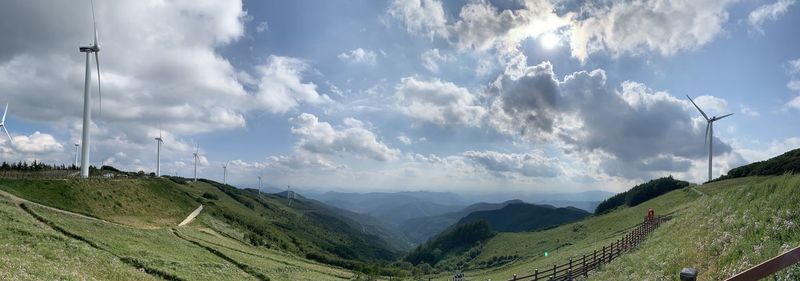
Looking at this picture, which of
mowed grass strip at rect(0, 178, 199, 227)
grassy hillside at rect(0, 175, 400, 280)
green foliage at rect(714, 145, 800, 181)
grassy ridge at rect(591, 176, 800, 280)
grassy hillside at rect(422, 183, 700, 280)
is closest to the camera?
grassy ridge at rect(591, 176, 800, 280)

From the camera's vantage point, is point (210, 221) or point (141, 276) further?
point (210, 221)

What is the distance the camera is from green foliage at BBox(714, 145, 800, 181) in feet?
387

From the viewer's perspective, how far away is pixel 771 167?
12606 centimetres

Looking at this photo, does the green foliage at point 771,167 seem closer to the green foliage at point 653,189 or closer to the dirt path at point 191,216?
the green foliage at point 653,189

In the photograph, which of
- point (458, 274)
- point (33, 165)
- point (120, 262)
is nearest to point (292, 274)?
point (120, 262)

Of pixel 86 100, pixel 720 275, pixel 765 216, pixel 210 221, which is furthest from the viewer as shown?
pixel 210 221

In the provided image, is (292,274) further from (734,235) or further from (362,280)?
(734,235)

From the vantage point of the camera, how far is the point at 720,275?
18.6 metres

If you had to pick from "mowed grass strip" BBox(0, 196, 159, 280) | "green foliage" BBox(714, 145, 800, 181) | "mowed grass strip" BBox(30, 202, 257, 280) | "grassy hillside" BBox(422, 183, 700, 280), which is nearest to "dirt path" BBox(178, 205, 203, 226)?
"mowed grass strip" BBox(30, 202, 257, 280)

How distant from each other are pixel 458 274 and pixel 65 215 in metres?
55.2

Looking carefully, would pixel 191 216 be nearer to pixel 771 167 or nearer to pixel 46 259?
pixel 46 259

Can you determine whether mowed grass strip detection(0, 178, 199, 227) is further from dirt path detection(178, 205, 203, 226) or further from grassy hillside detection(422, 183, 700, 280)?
grassy hillside detection(422, 183, 700, 280)

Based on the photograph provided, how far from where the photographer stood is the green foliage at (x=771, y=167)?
387ft

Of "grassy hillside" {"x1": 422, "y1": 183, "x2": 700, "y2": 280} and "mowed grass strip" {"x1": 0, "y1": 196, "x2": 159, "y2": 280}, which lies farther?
"grassy hillside" {"x1": 422, "y1": 183, "x2": 700, "y2": 280}
